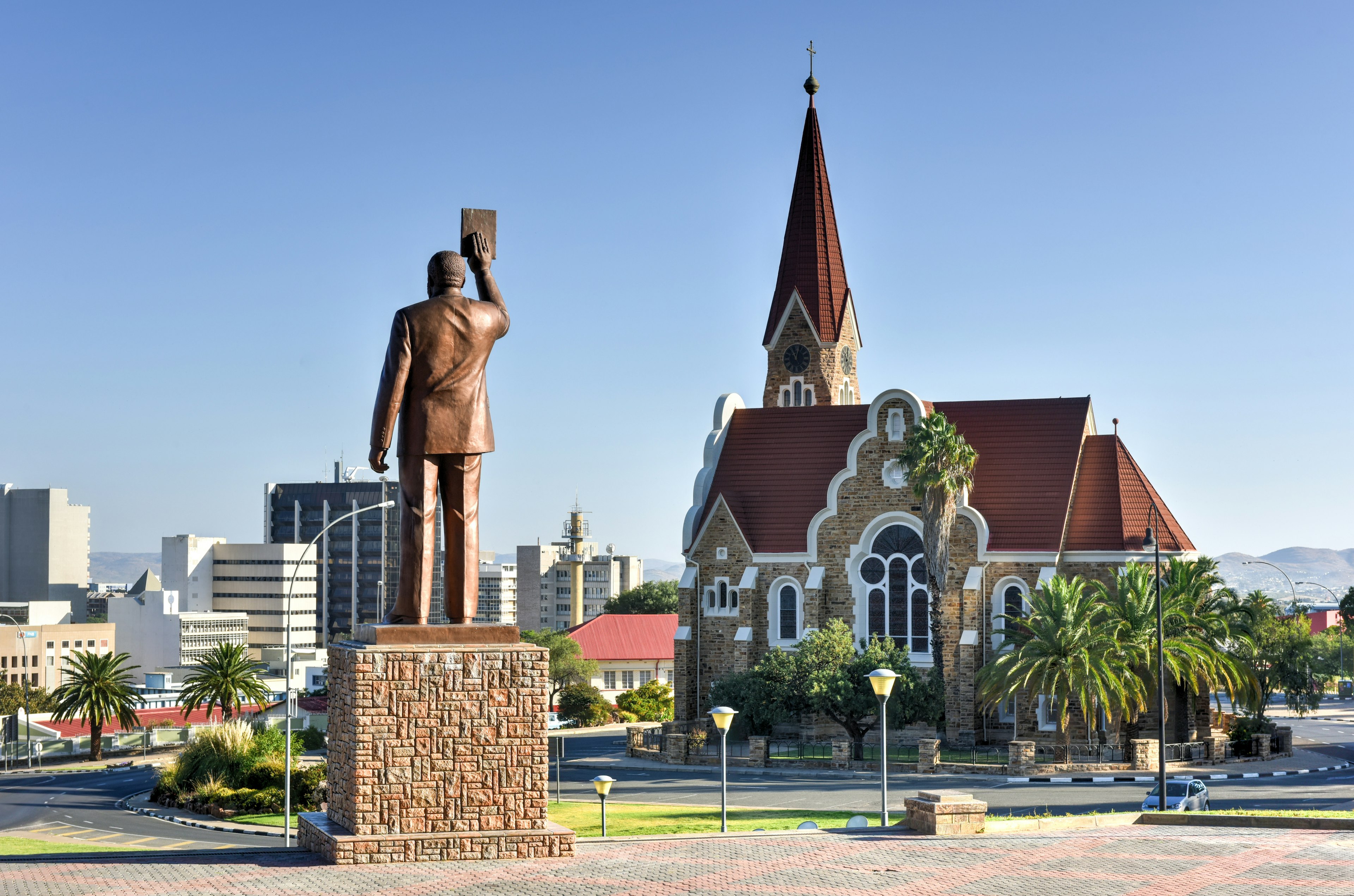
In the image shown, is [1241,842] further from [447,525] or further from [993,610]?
[993,610]

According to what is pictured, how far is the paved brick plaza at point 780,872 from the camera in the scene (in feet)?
41.7

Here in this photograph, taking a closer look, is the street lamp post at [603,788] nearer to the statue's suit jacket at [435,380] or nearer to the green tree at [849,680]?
the statue's suit jacket at [435,380]

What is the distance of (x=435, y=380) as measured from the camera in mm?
14664

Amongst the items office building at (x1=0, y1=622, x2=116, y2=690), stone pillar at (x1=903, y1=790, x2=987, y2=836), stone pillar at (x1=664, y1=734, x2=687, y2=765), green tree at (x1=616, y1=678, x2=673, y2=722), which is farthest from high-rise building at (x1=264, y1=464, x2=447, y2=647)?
stone pillar at (x1=903, y1=790, x2=987, y2=836)

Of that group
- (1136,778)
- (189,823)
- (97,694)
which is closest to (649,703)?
(97,694)

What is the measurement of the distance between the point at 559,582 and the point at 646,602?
49.1 m

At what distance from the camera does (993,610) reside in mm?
47469

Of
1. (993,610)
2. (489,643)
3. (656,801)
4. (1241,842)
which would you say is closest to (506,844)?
(489,643)

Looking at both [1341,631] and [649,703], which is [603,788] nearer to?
[649,703]

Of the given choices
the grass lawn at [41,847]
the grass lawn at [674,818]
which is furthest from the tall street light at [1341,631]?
the grass lawn at [41,847]

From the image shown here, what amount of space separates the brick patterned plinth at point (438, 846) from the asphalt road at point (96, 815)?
1127 centimetres

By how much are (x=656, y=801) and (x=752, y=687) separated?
10988 millimetres

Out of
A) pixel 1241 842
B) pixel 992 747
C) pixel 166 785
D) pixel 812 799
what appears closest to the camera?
pixel 1241 842

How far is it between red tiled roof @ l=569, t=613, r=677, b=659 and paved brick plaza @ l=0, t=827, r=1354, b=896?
74.7m
